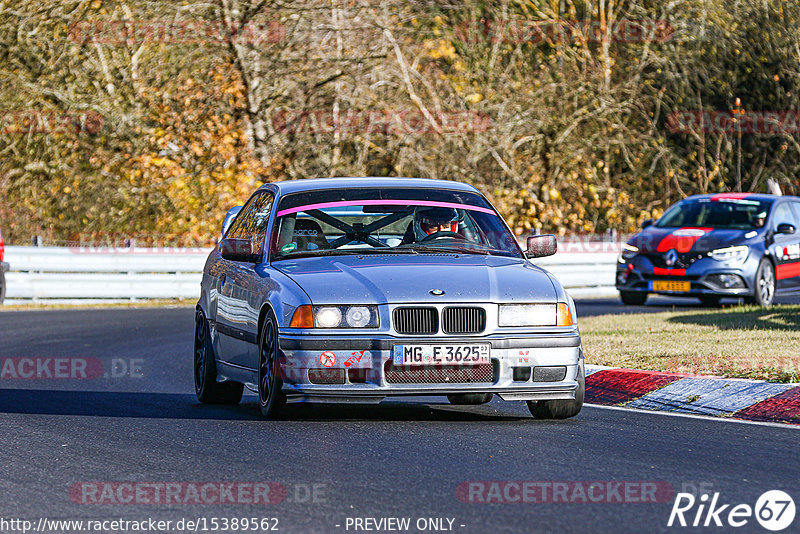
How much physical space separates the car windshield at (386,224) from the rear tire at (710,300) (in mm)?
10789

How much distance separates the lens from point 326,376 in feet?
27.1

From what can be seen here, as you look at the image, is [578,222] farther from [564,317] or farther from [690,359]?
[564,317]

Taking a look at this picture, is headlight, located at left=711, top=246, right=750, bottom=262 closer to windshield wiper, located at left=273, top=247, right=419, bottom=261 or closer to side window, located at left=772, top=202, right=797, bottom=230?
side window, located at left=772, top=202, right=797, bottom=230

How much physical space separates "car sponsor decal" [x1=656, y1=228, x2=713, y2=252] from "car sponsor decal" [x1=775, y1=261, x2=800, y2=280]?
1.19m

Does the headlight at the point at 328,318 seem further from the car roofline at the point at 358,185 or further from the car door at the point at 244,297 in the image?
the car roofline at the point at 358,185

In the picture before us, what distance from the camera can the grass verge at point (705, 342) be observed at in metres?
11.0

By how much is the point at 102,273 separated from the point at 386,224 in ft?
49.9

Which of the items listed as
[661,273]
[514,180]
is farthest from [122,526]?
[514,180]

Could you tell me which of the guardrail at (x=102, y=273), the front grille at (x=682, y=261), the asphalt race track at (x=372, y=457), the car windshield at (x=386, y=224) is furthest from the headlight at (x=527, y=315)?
the guardrail at (x=102, y=273)
